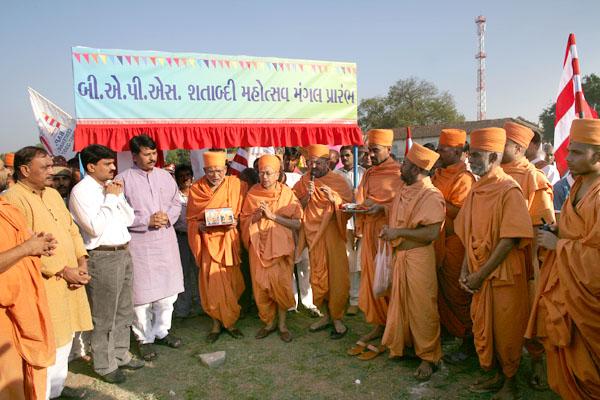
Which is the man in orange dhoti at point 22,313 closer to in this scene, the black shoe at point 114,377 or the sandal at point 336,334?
the black shoe at point 114,377

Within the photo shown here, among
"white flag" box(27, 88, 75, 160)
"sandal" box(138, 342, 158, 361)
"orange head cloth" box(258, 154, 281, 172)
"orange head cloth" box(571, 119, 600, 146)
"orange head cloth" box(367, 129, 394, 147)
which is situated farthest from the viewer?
"white flag" box(27, 88, 75, 160)

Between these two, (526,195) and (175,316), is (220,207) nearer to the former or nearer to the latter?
(175,316)

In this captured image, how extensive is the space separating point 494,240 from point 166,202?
3507 mm

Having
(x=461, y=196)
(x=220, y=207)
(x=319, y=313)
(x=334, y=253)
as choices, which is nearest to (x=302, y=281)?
(x=319, y=313)

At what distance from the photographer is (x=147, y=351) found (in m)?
4.76

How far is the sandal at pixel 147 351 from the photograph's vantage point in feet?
15.5

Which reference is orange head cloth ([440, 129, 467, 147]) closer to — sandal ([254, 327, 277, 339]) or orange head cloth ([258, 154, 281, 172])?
orange head cloth ([258, 154, 281, 172])

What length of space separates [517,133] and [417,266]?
59.2 inches

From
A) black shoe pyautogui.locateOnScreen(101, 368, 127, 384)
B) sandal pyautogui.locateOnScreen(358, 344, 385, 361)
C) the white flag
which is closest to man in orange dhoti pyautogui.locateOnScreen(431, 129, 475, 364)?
sandal pyautogui.locateOnScreen(358, 344, 385, 361)

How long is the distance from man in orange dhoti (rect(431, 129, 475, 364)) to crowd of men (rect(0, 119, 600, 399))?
0.02 meters

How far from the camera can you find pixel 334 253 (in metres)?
5.18

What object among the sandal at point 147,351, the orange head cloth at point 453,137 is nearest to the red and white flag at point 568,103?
the orange head cloth at point 453,137

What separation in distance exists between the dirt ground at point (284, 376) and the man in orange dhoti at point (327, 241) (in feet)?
1.40

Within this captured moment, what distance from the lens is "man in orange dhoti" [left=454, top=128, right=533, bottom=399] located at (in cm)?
334
